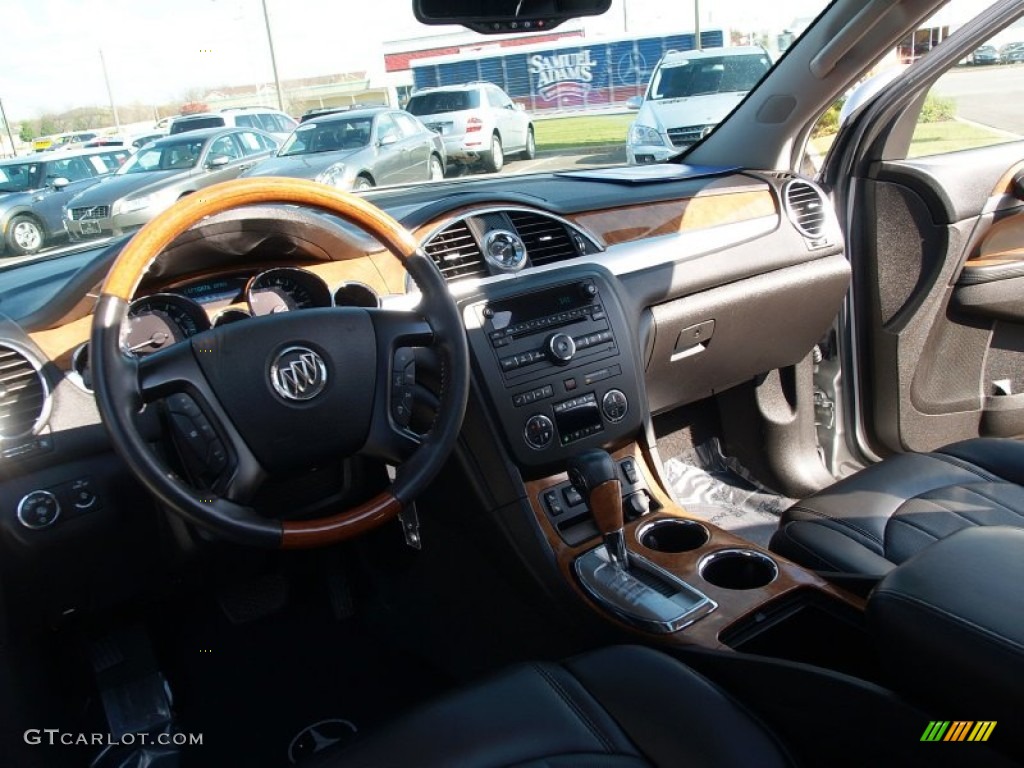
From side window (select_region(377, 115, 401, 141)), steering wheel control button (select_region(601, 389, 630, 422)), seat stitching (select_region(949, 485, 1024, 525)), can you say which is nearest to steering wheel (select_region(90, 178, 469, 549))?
Answer: steering wheel control button (select_region(601, 389, 630, 422))

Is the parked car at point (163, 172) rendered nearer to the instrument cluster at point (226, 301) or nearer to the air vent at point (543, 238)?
the air vent at point (543, 238)

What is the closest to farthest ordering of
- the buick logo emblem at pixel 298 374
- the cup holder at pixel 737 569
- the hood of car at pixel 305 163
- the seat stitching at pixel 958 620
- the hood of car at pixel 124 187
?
the seat stitching at pixel 958 620, the buick logo emblem at pixel 298 374, the cup holder at pixel 737 569, the hood of car at pixel 305 163, the hood of car at pixel 124 187

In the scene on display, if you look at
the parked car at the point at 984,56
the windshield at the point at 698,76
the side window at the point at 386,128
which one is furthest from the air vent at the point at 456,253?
the side window at the point at 386,128

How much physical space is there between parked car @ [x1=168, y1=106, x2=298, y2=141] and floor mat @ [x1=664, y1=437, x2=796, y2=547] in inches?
300

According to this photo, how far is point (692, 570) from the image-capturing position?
188 cm

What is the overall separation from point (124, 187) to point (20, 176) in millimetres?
1830

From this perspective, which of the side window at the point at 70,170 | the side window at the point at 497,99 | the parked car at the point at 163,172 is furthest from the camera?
the side window at the point at 70,170

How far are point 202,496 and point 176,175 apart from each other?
585 centimetres

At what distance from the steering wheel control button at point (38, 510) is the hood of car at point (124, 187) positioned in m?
4.56

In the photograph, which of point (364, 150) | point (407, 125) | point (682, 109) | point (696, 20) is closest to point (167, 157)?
point (407, 125)

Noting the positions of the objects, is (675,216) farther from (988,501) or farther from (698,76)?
(698,76)

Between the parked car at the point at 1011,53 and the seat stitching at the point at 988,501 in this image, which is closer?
the seat stitching at the point at 988,501

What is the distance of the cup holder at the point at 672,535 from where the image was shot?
2.04m

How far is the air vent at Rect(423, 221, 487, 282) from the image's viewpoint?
2152 mm
